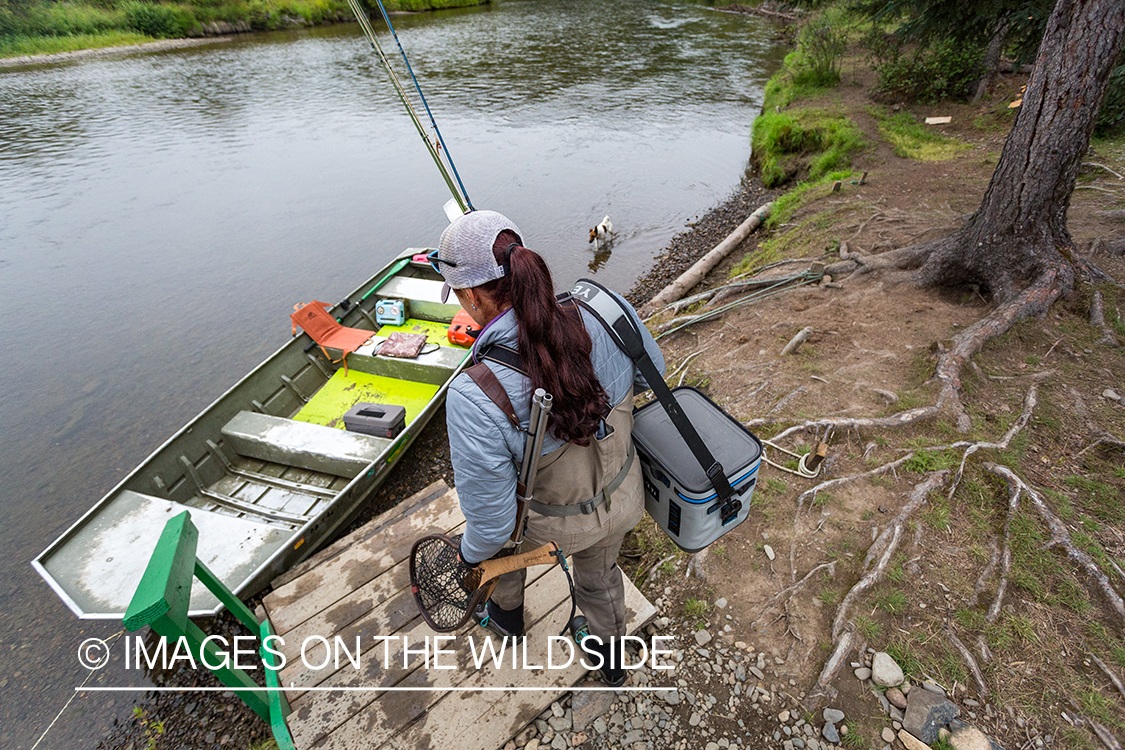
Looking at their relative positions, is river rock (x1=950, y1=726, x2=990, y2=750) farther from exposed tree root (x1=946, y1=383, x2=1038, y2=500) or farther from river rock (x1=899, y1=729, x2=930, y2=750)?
exposed tree root (x1=946, y1=383, x2=1038, y2=500)

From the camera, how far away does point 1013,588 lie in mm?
3256

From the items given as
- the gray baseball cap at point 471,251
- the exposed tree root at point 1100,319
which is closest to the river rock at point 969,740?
the gray baseball cap at point 471,251

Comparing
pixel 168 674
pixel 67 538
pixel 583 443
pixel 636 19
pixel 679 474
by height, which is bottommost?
pixel 168 674

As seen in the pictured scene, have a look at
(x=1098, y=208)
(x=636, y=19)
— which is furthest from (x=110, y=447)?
(x=636, y=19)

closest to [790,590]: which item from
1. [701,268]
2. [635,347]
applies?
[635,347]

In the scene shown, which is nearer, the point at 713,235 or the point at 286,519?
the point at 286,519

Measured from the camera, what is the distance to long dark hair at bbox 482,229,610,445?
1837 millimetres

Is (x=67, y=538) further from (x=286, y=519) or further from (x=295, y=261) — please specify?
(x=295, y=261)

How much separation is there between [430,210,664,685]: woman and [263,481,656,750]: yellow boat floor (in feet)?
5.08

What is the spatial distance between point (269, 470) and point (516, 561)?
506cm

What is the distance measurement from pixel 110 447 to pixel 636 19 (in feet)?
146

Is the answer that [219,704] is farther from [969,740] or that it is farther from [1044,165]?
[1044,165]

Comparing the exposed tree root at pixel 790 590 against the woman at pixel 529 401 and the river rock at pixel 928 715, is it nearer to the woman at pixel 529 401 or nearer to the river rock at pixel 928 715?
the river rock at pixel 928 715

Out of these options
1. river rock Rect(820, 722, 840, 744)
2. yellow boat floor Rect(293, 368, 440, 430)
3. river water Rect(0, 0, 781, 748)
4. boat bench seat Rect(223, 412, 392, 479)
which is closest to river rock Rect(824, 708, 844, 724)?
river rock Rect(820, 722, 840, 744)
